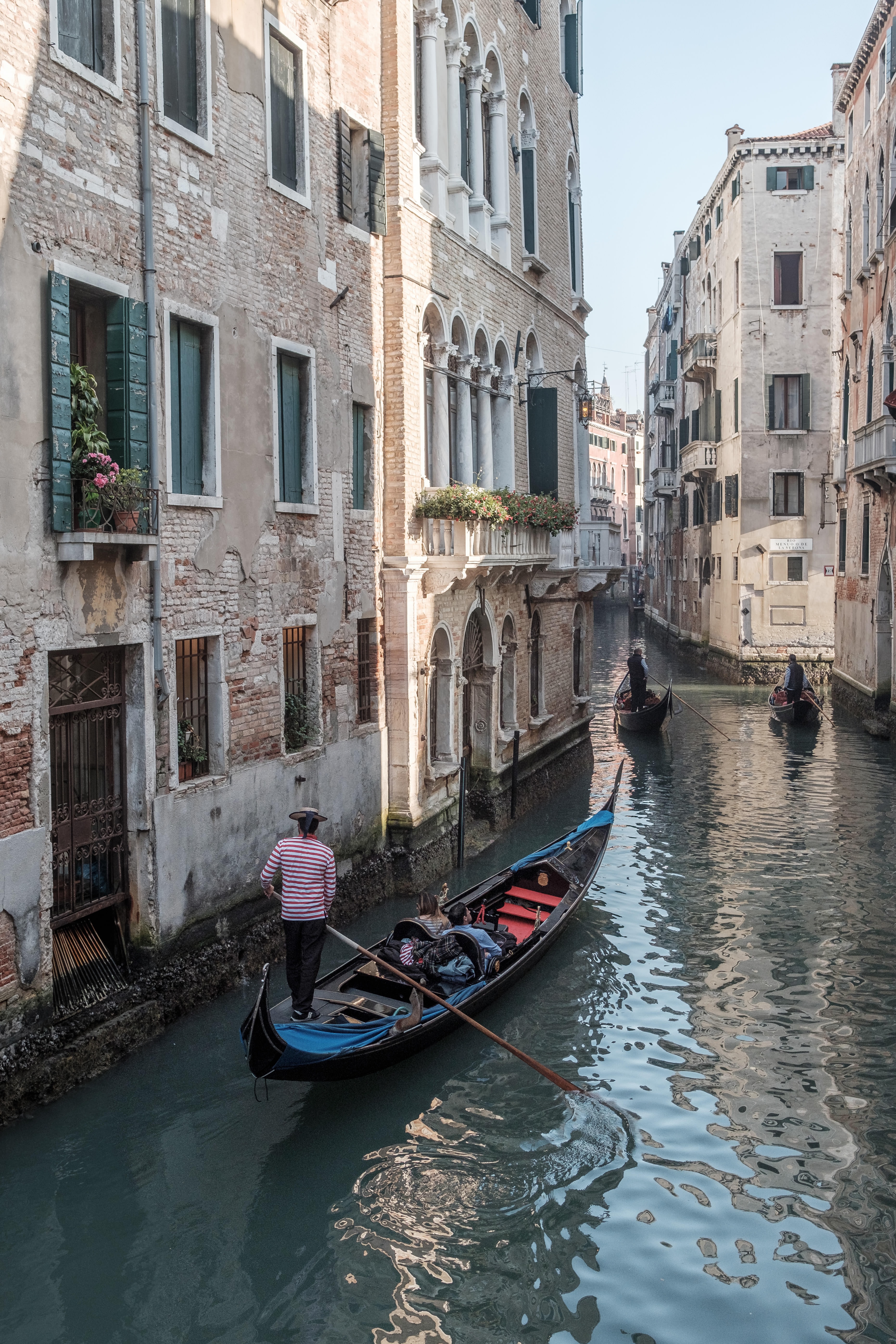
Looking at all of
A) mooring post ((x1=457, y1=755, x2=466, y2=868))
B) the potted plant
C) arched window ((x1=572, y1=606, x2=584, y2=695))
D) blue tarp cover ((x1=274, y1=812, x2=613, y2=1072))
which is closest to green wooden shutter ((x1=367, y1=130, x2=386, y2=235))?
the potted plant

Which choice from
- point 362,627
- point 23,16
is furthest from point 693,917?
point 23,16

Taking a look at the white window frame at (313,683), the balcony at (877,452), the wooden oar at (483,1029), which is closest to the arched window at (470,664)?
the white window frame at (313,683)

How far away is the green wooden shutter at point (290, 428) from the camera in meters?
9.41

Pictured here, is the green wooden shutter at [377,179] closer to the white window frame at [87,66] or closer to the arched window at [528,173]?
the white window frame at [87,66]

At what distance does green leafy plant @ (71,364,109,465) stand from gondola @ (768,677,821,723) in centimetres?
1682

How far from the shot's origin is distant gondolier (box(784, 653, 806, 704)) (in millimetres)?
21547

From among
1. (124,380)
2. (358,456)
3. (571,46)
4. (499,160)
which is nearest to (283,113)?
(358,456)

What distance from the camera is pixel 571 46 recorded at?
1820 cm

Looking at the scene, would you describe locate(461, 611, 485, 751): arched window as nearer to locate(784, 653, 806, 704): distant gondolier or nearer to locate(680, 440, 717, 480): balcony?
locate(784, 653, 806, 704): distant gondolier

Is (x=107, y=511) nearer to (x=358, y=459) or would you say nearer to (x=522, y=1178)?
(x=358, y=459)

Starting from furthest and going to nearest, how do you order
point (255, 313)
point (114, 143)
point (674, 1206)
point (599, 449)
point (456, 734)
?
point (599, 449) → point (456, 734) → point (255, 313) → point (114, 143) → point (674, 1206)

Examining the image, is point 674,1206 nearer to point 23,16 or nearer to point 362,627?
point 362,627

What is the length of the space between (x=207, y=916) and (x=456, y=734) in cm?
487

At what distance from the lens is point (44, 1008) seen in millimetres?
6668
